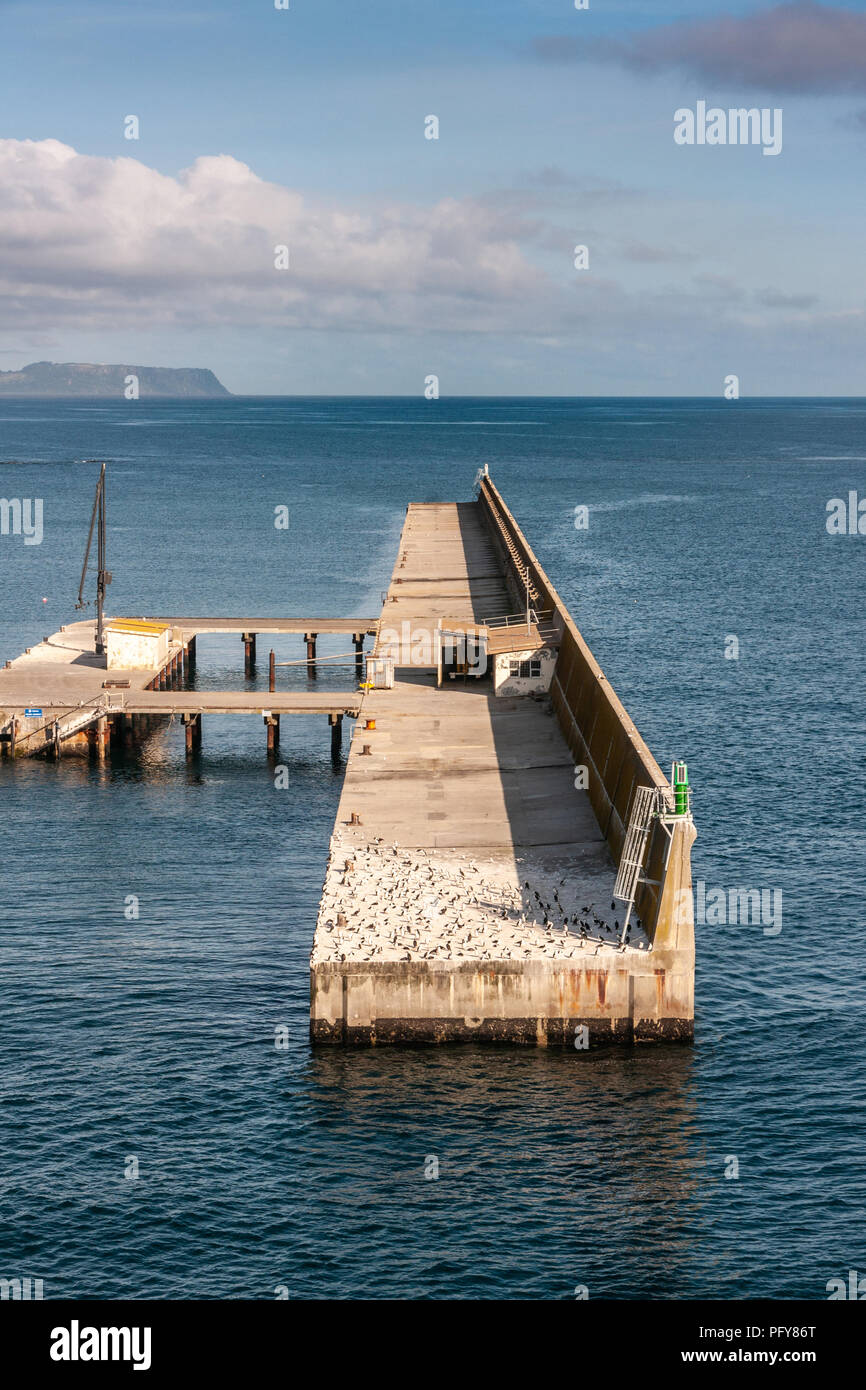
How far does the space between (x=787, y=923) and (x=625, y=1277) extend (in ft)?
67.8

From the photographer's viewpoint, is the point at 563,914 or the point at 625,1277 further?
the point at 563,914

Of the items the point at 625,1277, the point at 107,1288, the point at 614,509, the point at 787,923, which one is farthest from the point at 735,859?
the point at 614,509

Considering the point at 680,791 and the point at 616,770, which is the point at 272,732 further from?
the point at 680,791

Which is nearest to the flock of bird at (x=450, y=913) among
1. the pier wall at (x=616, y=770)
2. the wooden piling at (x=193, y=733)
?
the pier wall at (x=616, y=770)

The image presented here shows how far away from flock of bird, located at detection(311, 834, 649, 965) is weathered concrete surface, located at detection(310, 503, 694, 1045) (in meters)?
0.06

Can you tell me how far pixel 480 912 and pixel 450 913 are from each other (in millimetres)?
812

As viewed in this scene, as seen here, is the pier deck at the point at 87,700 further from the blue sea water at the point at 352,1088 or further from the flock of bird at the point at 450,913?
the flock of bird at the point at 450,913

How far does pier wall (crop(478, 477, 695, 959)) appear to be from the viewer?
129 ft

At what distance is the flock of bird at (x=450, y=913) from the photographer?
3988 cm

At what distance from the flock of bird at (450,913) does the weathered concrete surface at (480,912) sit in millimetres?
61

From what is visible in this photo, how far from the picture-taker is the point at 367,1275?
98.8 feet

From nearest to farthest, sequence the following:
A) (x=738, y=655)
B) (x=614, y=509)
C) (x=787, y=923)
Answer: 1. (x=787, y=923)
2. (x=738, y=655)
3. (x=614, y=509)

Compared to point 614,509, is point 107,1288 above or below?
below
